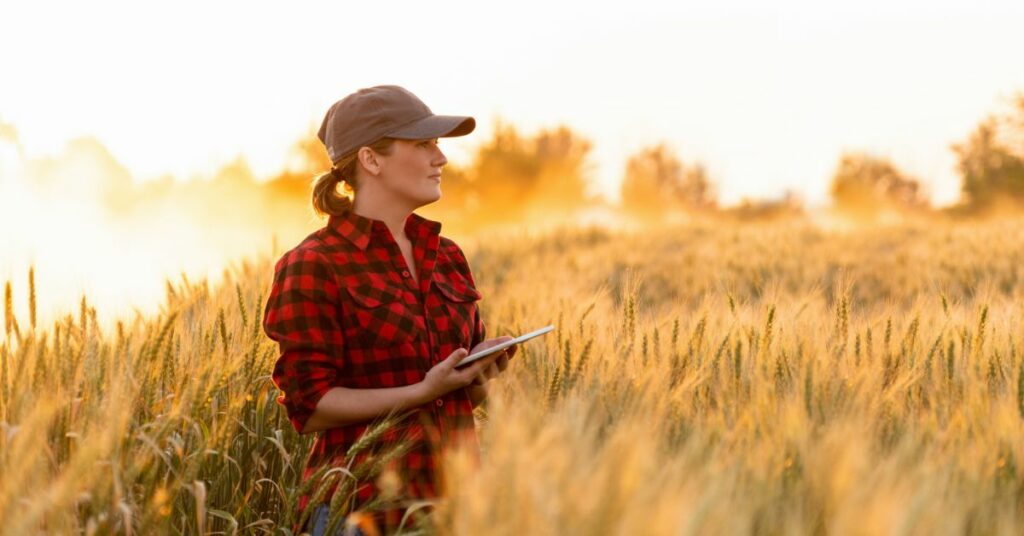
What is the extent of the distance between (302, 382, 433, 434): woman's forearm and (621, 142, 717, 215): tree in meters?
Answer: 31.3

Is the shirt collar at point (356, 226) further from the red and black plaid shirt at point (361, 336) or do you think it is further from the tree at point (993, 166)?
the tree at point (993, 166)

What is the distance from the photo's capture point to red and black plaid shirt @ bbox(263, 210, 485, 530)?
250cm

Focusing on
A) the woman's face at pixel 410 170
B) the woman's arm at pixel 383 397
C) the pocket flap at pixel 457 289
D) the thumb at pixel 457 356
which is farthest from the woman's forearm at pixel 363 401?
the woman's face at pixel 410 170

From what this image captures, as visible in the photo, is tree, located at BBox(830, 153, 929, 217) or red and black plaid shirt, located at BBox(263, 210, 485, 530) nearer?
red and black plaid shirt, located at BBox(263, 210, 485, 530)

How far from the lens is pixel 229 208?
29422mm

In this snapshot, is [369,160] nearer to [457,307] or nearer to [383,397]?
[457,307]

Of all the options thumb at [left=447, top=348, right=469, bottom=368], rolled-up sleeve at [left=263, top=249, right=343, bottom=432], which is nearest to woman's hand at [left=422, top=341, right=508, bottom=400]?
thumb at [left=447, top=348, right=469, bottom=368]

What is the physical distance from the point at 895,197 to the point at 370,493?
109 feet

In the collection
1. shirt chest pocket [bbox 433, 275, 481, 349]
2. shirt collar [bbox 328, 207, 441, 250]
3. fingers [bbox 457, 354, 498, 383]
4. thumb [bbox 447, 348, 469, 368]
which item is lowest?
fingers [bbox 457, 354, 498, 383]

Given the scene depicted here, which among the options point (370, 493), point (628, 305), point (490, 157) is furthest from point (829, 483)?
point (490, 157)

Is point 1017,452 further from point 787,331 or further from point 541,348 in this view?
point 541,348

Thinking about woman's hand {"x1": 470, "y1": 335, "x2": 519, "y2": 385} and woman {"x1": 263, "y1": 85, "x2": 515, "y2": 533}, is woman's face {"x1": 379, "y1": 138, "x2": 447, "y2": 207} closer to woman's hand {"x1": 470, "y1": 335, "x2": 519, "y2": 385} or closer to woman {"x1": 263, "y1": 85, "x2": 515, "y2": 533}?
woman {"x1": 263, "y1": 85, "x2": 515, "y2": 533}

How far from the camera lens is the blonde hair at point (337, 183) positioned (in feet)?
8.96

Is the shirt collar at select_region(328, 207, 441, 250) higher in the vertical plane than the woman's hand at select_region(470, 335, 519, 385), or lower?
higher
